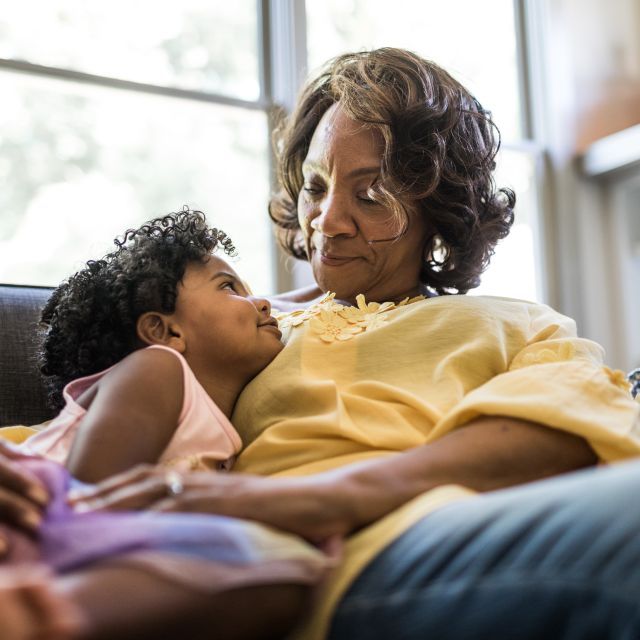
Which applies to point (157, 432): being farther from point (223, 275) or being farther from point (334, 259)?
point (334, 259)

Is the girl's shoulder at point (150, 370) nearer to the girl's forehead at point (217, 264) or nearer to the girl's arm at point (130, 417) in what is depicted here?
the girl's arm at point (130, 417)

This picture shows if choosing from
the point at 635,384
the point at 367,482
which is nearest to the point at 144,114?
the point at 635,384

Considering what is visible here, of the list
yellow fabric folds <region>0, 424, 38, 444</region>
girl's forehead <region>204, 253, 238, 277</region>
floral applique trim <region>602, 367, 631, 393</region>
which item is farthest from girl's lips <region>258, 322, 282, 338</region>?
floral applique trim <region>602, 367, 631, 393</region>

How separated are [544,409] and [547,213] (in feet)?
9.81

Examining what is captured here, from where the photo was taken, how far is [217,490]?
36.4 inches

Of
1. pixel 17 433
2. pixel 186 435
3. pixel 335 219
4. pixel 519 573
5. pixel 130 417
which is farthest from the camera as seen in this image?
pixel 335 219

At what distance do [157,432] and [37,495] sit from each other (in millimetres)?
299

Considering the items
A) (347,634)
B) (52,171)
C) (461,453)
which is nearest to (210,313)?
(461,453)

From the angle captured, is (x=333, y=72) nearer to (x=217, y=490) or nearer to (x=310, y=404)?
(x=310, y=404)

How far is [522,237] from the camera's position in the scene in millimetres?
3938

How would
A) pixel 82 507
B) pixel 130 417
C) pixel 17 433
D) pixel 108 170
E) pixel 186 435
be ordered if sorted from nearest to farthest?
pixel 82 507, pixel 130 417, pixel 186 435, pixel 17 433, pixel 108 170

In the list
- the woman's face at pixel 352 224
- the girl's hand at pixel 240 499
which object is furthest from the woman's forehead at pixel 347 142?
the girl's hand at pixel 240 499

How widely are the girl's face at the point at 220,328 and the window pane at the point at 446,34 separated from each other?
220 centimetres

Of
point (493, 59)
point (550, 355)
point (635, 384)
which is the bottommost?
point (635, 384)
